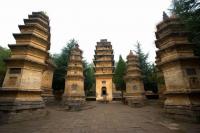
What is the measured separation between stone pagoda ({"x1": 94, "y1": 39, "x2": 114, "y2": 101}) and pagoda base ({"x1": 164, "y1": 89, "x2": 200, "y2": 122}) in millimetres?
21024

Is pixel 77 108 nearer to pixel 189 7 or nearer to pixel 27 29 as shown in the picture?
pixel 27 29

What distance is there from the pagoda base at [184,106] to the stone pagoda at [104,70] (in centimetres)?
2102

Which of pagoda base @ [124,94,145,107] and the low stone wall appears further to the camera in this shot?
pagoda base @ [124,94,145,107]

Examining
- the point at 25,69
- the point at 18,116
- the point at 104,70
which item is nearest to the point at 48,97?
the point at 25,69

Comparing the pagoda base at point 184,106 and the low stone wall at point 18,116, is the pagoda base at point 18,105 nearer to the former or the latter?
the low stone wall at point 18,116

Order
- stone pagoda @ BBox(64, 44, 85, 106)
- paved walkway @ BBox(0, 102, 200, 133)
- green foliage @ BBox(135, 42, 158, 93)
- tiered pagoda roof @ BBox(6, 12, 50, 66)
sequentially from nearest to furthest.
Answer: paved walkway @ BBox(0, 102, 200, 133) → tiered pagoda roof @ BBox(6, 12, 50, 66) → stone pagoda @ BBox(64, 44, 85, 106) → green foliage @ BBox(135, 42, 158, 93)

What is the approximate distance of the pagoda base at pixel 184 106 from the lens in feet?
28.6

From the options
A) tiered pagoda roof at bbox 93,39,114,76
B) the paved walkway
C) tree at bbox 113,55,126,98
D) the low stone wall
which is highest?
tiered pagoda roof at bbox 93,39,114,76

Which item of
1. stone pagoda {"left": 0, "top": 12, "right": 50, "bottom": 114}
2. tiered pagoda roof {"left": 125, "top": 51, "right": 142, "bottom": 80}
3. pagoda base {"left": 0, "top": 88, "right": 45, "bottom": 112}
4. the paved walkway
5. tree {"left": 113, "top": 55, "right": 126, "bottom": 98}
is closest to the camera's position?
the paved walkway

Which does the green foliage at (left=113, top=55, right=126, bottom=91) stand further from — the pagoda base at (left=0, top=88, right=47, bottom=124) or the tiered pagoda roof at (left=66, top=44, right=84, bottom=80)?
the pagoda base at (left=0, top=88, right=47, bottom=124)

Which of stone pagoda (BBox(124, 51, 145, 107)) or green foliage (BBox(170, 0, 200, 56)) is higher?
green foliage (BBox(170, 0, 200, 56))

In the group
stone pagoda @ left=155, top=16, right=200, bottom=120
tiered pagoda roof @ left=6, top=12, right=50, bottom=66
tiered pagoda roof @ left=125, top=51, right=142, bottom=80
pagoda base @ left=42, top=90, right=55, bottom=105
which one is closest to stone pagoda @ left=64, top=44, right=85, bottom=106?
pagoda base @ left=42, top=90, right=55, bottom=105

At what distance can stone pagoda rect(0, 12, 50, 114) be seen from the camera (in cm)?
948

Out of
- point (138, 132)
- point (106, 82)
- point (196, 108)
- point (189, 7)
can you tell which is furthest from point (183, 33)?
point (106, 82)
